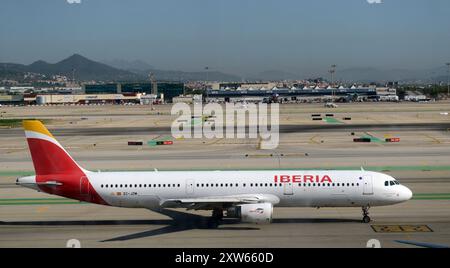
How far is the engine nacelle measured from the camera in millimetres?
27781

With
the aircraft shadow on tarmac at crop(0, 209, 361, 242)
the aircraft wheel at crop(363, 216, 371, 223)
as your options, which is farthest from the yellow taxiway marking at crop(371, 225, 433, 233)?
the aircraft shadow on tarmac at crop(0, 209, 361, 242)

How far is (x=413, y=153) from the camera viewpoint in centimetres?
6041

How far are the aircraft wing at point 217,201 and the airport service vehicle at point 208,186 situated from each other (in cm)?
6

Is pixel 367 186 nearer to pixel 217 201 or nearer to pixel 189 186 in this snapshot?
pixel 217 201

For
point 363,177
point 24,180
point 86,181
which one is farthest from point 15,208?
point 363,177

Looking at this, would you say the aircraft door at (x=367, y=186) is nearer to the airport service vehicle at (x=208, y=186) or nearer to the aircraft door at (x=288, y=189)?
the airport service vehicle at (x=208, y=186)

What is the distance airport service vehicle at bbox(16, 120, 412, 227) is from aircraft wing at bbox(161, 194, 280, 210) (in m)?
0.06

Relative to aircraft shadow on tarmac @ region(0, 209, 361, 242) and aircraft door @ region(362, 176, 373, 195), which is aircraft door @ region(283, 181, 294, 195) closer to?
aircraft shadow on tarmac @ region(0, 209, 361, 242)

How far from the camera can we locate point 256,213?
91.4 feet

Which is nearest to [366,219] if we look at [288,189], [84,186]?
[288,189]

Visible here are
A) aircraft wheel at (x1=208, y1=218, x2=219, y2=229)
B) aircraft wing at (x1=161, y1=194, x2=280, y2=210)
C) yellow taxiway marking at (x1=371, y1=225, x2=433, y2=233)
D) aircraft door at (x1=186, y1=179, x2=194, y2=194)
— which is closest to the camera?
yellow taxiway marking at (x1=371, y1=225, x2=433, y2=233)

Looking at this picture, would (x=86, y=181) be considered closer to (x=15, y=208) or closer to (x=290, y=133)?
(x=15, y=208)

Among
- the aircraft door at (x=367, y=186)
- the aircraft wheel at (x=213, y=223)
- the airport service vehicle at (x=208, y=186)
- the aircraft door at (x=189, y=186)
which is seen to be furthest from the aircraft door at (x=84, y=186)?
the aircraft door at (x=367, y=186)

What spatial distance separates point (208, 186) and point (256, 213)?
3.81 m
